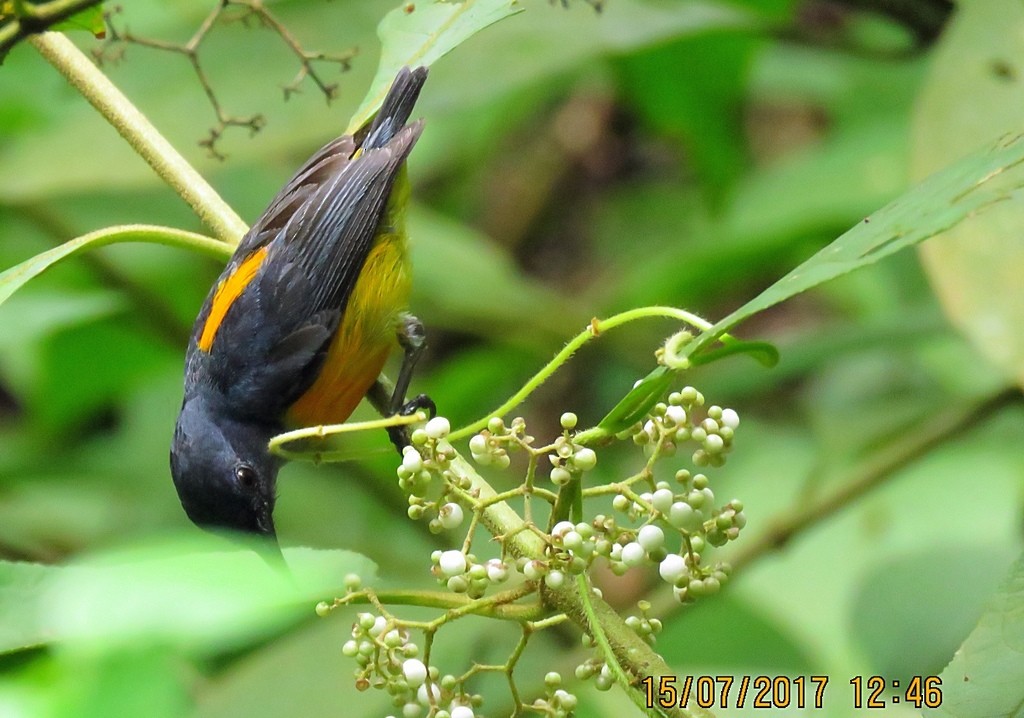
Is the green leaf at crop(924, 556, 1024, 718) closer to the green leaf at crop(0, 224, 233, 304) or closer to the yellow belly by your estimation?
the green leaf at crop(0, 224, 233, 304)

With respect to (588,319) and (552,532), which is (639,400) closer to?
(552,532)

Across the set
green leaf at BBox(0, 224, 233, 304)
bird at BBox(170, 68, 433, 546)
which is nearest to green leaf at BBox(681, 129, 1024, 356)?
green leaf at BBox(0, 224, 233, 304)

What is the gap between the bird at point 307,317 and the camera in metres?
3.02

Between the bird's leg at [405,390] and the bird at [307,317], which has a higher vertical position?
the bird at [307,317]

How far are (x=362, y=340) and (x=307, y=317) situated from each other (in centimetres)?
19

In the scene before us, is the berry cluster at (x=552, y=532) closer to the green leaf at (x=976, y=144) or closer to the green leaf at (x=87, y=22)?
the green leaf at (x=976, y=144)

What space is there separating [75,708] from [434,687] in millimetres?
1009

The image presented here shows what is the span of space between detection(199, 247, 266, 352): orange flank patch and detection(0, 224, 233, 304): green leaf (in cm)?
82

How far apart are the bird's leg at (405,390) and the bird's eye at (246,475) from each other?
14.2 inches

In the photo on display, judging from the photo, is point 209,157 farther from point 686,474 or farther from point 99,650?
point 99,650

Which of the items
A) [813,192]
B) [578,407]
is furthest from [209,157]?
[578,407]

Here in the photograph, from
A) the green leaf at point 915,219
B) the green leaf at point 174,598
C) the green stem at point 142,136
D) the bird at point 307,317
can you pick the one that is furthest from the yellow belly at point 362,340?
the green leaf at point 174,598

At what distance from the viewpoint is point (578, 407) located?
709 cm
